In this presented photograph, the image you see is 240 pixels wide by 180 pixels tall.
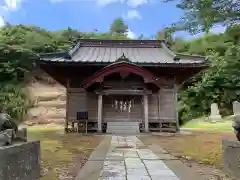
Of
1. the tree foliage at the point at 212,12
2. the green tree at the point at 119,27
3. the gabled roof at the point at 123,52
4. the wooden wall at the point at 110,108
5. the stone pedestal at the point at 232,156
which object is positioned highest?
the green tree at the point at 119,27

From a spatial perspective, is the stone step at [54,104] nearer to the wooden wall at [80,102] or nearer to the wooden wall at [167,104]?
the wooden wall at [80,102]

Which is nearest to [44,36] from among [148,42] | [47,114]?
[47,114]

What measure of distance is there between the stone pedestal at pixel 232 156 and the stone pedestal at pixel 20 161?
9.20ft

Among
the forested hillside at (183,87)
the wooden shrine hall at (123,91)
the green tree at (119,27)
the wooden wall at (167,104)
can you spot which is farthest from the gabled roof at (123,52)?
the green tree at (119,27)

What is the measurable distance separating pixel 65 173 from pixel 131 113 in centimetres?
940

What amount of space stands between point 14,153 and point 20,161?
19cm

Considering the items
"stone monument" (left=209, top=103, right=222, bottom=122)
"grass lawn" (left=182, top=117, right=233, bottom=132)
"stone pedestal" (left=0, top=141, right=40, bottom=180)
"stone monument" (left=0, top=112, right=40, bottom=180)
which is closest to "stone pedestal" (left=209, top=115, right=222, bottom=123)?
"stone monument" (left=209, top=103, right=222, bottom=122)

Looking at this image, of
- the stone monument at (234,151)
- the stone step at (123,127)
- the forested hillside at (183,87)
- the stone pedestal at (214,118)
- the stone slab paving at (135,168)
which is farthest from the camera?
the forested hillside at (183,87)

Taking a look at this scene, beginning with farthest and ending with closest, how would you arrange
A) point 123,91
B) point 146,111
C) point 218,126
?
point 218,126, point 123,91, point 146,111

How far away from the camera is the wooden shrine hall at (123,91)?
42.2 feet

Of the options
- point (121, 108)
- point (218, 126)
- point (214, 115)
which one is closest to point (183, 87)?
point (214, 115)

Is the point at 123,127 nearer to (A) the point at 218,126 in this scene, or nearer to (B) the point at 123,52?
(B) the point at 123,52

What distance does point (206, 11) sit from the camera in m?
4.13

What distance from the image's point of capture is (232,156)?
13.3 feet
